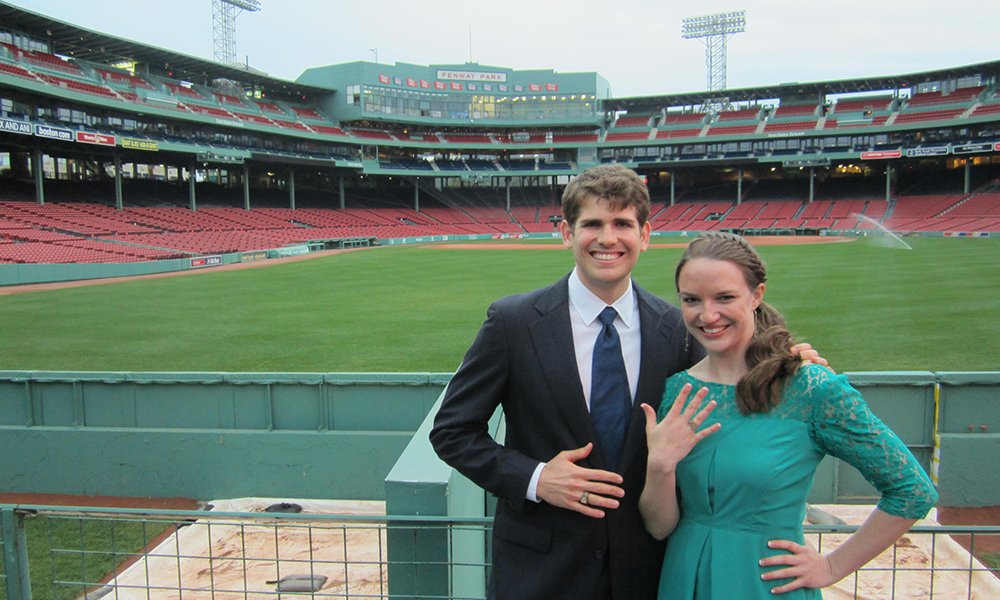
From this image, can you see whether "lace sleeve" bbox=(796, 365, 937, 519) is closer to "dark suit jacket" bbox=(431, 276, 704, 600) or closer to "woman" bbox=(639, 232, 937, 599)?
"woman" bbox=(639, 232, 937, 599)

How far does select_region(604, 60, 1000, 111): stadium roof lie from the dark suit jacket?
240 feet

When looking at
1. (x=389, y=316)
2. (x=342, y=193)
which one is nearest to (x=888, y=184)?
(x=342, y=193)

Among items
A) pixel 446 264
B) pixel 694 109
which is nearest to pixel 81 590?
pixel 446 264

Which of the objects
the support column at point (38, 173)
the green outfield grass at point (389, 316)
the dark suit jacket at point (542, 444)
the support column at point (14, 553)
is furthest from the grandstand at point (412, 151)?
the dark suit jacket at point (542, 444)

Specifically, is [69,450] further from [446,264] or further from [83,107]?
[83,107]

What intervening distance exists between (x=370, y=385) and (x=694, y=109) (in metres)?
74.4

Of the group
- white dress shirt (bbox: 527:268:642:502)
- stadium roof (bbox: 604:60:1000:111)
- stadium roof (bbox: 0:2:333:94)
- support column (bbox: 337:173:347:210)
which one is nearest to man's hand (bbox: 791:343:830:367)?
white dress shirt (bbox: 527:268:642:502)

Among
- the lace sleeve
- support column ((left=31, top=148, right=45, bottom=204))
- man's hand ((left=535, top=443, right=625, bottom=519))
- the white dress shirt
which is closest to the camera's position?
the lace sleeve

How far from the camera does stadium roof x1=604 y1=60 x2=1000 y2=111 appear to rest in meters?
59.5

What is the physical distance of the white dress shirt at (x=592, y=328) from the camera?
8.15ft

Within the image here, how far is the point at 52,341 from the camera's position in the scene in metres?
14.2

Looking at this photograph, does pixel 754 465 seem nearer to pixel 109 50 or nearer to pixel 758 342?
pixel 758 342

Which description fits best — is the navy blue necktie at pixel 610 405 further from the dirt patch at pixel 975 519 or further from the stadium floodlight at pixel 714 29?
the stadium floodlight at pixel 714 29

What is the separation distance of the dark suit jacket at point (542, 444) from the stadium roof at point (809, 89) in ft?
240
